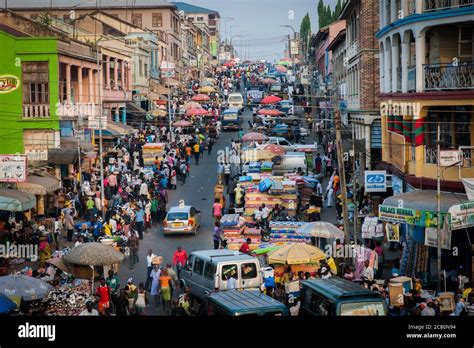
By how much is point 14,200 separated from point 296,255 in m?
7.54

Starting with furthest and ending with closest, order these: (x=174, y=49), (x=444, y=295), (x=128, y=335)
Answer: (x=174, y=49) < (x=444, y=295) < (x=128, y=335)

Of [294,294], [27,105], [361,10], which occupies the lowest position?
[294,294]

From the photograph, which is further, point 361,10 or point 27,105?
point 27,105

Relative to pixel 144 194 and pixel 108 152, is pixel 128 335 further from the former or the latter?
pixel 108 152

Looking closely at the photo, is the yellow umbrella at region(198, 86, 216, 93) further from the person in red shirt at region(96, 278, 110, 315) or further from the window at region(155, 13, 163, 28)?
the person in red shirt at region(96, 278, 110, 315)

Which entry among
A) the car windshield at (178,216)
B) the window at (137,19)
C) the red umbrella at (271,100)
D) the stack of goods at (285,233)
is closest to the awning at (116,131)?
the window at (137,19)

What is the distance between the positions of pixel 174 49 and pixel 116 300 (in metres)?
11.3

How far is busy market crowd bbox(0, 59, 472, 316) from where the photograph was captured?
17.7 meters

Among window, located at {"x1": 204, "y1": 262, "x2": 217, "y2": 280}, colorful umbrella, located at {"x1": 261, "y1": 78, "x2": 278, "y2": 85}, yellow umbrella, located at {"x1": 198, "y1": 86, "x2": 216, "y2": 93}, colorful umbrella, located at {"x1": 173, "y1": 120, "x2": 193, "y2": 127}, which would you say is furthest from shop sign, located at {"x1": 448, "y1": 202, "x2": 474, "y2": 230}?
colorful umbrella, located at {"x1": 261, "y1": 78, "x2": 278, "y2": 85}

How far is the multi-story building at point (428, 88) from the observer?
66.7ft

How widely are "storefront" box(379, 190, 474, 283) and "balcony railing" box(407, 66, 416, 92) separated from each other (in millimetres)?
2674

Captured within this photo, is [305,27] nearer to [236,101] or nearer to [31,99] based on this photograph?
[31,99]

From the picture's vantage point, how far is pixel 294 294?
18.1 metres

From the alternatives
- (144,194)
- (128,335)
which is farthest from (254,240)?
(128,335)
